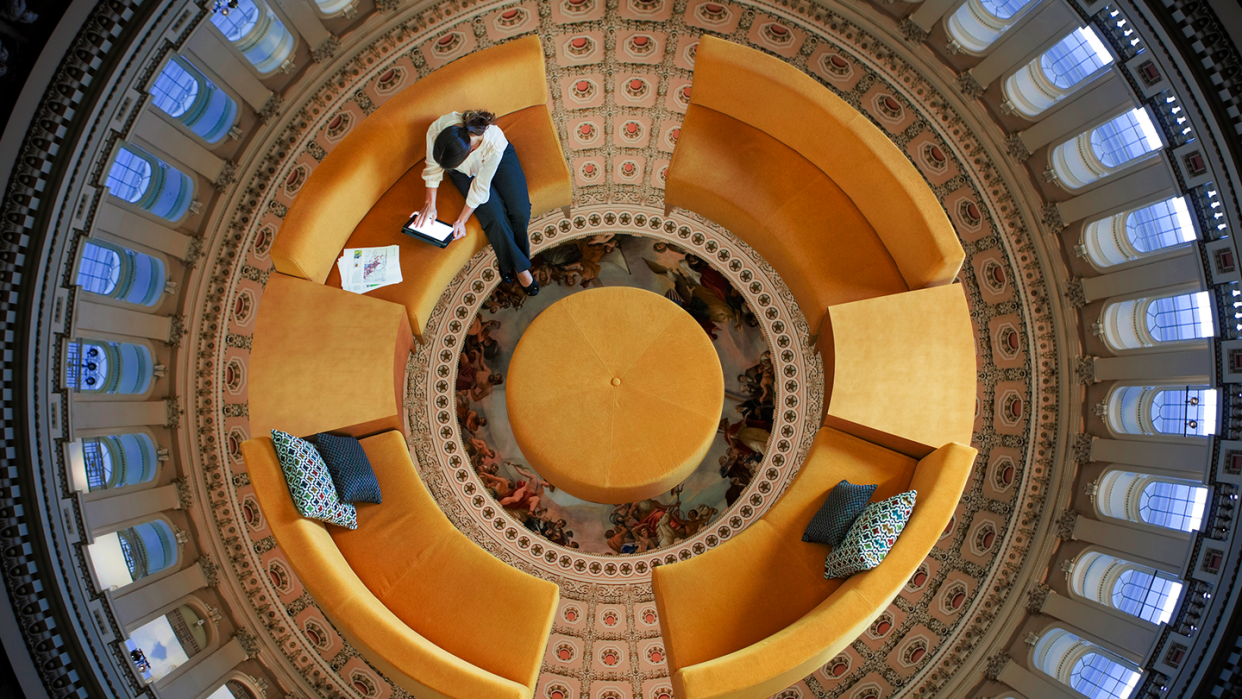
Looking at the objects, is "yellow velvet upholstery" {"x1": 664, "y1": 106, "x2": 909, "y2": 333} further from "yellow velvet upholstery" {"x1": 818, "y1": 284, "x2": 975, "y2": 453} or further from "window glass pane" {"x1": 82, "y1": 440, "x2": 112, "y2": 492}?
"window glass pane" {"x1": 82, "y1": 440, "x2": 112, "y2": 492}

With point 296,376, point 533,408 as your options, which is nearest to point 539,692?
point 533,408

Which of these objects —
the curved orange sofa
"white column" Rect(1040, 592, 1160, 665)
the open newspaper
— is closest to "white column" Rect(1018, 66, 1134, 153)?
"white column" Rect(1040, 592, 1160, 665)

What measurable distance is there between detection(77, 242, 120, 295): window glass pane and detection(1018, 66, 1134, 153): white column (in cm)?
1188

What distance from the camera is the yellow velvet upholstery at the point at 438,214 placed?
27.9ft

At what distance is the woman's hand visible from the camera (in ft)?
26.9

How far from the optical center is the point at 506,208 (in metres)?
8.78

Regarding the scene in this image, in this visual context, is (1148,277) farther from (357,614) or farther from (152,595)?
(152,595)

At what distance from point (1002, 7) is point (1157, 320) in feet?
14.7

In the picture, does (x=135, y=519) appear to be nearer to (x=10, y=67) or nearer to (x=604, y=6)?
(x=10, y=67)

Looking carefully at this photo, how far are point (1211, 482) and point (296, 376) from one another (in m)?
10.5

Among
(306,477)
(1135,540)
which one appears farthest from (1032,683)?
(306,477)

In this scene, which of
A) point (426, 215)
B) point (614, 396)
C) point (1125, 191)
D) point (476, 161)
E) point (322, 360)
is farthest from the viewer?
point (614, 396)

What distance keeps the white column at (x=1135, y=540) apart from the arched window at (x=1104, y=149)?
14.5 feet

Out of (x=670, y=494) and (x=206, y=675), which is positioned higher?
(x=670, y=494)
